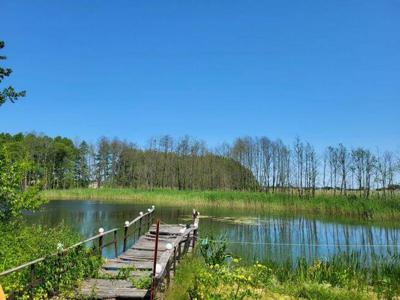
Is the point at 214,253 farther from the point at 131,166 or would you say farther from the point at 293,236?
the point at 131,166

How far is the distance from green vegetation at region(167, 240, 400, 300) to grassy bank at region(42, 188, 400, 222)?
715 inches

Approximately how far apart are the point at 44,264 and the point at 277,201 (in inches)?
1183

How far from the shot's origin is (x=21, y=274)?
6016 millimetres

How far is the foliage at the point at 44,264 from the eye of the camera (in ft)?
19.3

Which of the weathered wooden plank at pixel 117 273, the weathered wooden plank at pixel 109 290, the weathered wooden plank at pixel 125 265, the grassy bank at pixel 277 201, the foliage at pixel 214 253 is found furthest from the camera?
the grassy bank at pixel 277 201

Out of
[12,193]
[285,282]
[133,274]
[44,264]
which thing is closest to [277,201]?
[285,282]

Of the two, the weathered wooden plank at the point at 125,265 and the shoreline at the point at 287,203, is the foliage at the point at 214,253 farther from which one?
the shoreline at the point at 287,203

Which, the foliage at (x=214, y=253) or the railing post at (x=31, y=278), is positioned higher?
the railing post at (x=31, y=278)

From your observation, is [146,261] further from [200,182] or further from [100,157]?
[100,157]

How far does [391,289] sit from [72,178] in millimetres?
65305

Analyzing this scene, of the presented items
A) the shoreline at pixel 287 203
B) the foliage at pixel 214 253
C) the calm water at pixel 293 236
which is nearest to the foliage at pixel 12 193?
the foliage at pixel 214 253

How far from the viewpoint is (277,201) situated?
3481cm

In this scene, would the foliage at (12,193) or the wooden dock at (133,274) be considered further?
the foliage at (12,193)

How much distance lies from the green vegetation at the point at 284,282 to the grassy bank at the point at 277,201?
1817 centimetres
